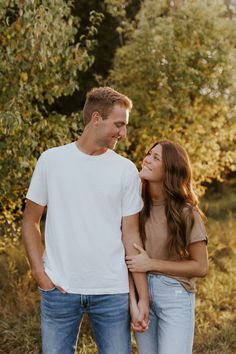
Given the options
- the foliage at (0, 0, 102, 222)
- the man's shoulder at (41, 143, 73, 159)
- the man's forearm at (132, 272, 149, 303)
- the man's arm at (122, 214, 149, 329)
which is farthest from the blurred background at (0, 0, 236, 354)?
the man's forearm at (132, 272, 149, 303)

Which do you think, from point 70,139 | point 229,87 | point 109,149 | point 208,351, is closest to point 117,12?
point 229,87

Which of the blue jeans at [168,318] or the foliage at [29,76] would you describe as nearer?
the blue jeans at [168,318]

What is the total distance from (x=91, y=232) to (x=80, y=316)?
44 cm

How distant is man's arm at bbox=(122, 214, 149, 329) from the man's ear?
50 cm

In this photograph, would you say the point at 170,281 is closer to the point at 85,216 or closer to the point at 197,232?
the point at 197,232

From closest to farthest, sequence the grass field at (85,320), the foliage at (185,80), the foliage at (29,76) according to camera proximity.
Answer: the foliage at (29,76), the grass field at (85,320), the foliage at (185,80)

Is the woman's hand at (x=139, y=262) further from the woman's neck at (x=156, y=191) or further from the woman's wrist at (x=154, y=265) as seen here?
the woman's neck at (x=156, y=191)

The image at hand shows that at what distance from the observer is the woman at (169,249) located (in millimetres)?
3209

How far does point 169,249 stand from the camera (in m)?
3.30

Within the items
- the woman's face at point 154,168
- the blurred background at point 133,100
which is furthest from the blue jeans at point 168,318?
the blurred background at point 133,100

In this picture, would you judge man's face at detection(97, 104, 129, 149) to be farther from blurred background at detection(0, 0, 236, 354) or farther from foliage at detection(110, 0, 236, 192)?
foliage at detection(110, 0, 236, 192)

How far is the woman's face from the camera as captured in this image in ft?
10.7

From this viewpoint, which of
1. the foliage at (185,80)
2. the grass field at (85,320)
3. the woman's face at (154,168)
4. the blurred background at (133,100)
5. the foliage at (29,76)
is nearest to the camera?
the woman's face at (154,168)

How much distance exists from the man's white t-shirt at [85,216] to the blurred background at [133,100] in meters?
1.55
